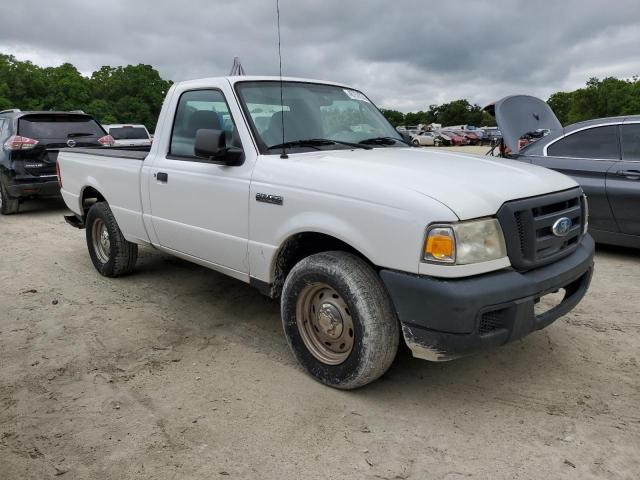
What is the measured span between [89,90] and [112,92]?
301 cm

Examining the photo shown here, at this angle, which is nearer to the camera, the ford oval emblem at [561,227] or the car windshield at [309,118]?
the ford oval emblem at [561,227]

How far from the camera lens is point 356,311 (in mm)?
2840

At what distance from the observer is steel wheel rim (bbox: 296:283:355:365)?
3.05 metres

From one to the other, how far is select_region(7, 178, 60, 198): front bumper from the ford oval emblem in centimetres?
833

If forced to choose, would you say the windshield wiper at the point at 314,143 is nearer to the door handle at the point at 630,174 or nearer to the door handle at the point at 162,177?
the door handle at the point at 162,177

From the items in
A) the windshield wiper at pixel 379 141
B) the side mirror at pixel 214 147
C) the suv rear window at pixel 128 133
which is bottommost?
the side mirror at pixel 214 147

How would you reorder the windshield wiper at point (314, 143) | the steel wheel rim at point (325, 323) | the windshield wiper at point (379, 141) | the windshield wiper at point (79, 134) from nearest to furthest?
the steel wheel rim at point (325, 323) < the windshield wiper at point (314, 143) < the windshield wiper at point (379, 141) < the windshield wiper at point (79, 134)

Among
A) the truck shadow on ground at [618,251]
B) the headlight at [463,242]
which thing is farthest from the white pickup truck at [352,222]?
the truck shadow on ground at [618,251]

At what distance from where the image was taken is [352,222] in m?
2.83

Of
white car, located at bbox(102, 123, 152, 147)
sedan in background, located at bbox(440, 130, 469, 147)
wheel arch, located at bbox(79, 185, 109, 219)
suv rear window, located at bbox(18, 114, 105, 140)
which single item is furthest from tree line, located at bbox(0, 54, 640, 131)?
wheel arch, located at bbox(79, 185, 109, 219)

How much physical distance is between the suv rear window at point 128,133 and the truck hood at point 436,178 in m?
14.9

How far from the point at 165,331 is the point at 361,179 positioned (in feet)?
7.02

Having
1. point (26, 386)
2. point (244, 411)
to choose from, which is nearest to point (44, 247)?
point (26, 386)

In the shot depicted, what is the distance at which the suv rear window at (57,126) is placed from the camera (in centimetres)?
896
